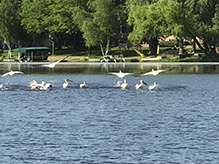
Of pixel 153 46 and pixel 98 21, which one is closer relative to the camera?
pixel 98 21

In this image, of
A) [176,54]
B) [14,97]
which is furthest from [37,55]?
[14,97]

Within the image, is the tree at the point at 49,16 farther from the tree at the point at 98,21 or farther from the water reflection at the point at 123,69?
the water reflection at the point at 123,69

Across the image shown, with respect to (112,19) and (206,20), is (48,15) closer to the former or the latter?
(112,19)

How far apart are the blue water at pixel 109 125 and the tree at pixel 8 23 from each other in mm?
60196

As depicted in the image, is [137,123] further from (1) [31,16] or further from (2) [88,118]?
(1) [31,16]

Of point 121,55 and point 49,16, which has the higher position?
point 49,16

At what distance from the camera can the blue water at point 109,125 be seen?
2545 cm

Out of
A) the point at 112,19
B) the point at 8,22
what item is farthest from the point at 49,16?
the point at 112,19

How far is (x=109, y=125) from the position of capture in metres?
33.1

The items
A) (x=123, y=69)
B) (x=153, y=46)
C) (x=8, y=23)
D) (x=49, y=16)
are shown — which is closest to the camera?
(x=123, y=69)

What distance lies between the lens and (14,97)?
48.2 meters

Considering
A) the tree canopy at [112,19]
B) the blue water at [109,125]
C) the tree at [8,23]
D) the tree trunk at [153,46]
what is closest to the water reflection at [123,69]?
the tree canopy at [112,19]

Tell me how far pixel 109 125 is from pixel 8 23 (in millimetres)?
86836

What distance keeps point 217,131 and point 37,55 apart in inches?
3161
